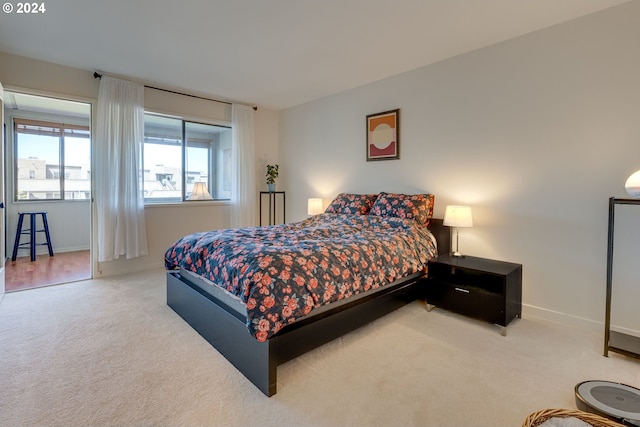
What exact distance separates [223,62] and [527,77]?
310cm

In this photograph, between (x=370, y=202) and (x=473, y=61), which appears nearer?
(x=473, y=61)

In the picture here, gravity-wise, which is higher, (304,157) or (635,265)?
(304,157)

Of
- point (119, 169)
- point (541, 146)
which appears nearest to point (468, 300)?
point (541, 146)

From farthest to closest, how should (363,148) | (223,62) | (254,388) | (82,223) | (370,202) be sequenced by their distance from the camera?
(82,223) → (363,148) → (370,202) → (223,62) → (254,388)

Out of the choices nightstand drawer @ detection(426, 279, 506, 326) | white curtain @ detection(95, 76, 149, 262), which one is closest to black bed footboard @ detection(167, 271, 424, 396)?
nightstand drawer @ detection(426, 279, 506, 326)

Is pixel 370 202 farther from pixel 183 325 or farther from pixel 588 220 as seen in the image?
pixel 183 325

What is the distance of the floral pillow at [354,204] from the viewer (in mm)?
3895

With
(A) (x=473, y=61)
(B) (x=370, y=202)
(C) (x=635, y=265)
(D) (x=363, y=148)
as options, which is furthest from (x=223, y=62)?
(C) (x=635, y=265)

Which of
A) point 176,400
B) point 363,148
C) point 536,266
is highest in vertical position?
point 363,148

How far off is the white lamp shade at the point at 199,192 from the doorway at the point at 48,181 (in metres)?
1.45

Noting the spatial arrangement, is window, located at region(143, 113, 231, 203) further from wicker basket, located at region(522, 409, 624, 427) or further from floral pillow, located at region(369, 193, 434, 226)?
wicker basket, located at region(522, 409, 624, 427)

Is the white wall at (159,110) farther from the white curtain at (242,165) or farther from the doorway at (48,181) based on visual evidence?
Answer: the doorway at (48,181)

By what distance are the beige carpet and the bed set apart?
0.15 m

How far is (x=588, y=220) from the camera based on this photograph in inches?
102
